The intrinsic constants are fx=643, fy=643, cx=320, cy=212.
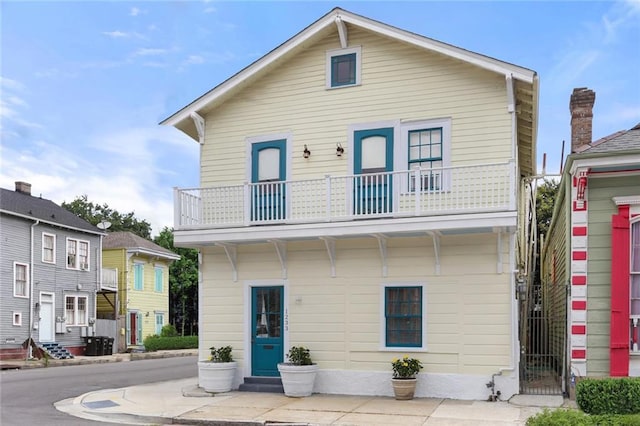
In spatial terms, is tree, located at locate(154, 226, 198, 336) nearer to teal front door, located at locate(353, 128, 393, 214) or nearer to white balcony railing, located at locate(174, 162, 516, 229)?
white balcony railing, located at locate(174, 162, 516, 229)

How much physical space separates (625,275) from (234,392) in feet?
27.1

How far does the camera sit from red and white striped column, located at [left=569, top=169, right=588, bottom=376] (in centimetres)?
1173

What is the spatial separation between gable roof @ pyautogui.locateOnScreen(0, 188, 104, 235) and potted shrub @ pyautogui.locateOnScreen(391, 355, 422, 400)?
20.5 m

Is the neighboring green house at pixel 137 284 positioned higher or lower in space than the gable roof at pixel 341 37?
lower

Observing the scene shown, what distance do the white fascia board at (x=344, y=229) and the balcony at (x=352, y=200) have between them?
4 centimetres

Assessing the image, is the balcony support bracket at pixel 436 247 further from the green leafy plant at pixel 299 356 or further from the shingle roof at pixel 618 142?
the green leafy plant at pixel 299 356

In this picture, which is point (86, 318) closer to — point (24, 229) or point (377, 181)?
point (24, 229)

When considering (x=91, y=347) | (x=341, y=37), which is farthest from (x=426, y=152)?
(x=91, y=347)

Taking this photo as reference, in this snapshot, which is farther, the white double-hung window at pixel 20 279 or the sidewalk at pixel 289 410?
the white double-hung window at pixel 20 279

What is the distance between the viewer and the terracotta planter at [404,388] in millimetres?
12500

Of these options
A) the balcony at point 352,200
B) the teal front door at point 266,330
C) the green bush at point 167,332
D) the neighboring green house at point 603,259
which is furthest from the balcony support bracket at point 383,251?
the green bush at point 167,332

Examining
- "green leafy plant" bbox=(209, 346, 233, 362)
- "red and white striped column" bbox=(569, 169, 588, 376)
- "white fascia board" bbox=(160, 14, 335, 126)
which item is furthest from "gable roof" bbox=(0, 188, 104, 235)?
"red and white striped column" bbox=(569, 169, 588, 376)

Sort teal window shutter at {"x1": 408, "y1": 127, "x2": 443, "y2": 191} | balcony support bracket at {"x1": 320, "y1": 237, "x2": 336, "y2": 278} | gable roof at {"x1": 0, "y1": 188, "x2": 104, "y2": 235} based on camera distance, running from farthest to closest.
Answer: gable roof at {"x1": 0, "y1": 188, "x2": 104, "y2": 235}
balcony support bracket at {"x1": 320, "y1": 237, "x2": 336, "y2": 278}
teal window shutter at {"x1": 408, "y1": 127, "x2": 443, "y2": 191}

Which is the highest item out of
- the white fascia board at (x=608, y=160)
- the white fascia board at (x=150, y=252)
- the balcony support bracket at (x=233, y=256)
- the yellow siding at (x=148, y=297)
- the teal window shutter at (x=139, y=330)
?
the white fascia board at (x=608, y=160)
